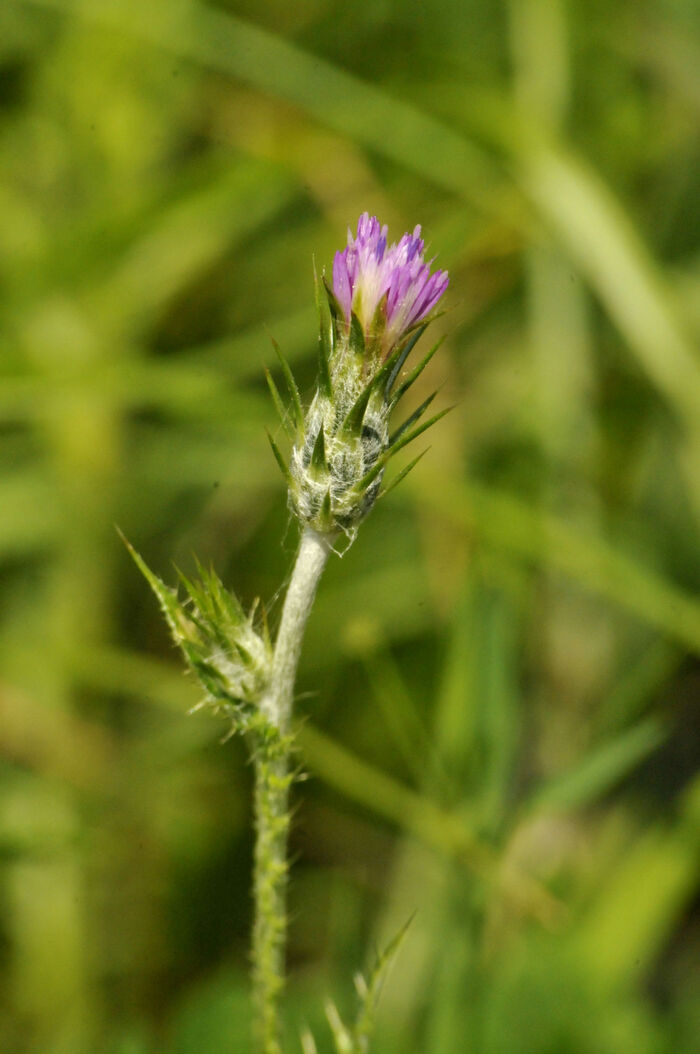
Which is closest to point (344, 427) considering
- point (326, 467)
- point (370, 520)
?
point (326, 467)

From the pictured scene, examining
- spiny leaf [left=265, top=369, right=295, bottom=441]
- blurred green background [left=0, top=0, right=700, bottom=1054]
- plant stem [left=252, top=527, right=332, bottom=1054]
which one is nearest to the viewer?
spiny leaf [left=265, top=369, right=295, bottom=441]

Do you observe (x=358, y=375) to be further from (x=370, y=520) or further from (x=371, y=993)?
(x=370, y=520)

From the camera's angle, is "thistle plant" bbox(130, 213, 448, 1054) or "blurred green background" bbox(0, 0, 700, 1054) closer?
"thistle plant" bbox(130, 213, 448, 1054)

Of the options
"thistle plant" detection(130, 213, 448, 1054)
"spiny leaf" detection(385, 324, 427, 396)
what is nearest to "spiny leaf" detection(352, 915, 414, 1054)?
"thistle plant" detection(130, 213, 448, 1054)

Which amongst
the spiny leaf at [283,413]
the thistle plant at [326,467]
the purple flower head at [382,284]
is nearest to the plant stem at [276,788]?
the thistle plant at [326,467]

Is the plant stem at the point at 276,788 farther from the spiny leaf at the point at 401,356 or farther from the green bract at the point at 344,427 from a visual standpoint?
the spiny leaf at the point at 401,356

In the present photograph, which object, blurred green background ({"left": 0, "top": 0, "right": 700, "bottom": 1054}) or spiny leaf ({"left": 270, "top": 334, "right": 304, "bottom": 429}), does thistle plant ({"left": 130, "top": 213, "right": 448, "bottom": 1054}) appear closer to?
spiny leaf ({"left": 270, "top": 334, "right": 304, "bottom": 429})
